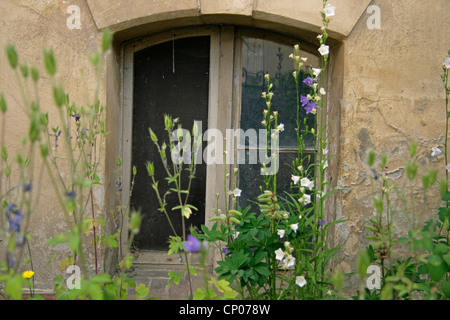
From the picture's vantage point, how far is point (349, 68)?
8.03 feet

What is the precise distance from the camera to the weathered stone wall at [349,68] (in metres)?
2.42

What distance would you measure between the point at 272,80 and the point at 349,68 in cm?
53

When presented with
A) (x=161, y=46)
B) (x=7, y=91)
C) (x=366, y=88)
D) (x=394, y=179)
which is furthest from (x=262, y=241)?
(x=7, y=91)

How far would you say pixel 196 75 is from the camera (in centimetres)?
276

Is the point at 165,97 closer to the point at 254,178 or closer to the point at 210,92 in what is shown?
the point at 210,92

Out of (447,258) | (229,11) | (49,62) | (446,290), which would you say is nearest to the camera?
(49,62)

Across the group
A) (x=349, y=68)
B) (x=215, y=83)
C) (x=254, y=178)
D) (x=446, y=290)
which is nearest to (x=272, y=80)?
(x=215, y=83)

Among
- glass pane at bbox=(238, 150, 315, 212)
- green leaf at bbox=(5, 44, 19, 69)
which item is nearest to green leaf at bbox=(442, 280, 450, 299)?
glass pane at bbox=(238, 150, 315, 212)

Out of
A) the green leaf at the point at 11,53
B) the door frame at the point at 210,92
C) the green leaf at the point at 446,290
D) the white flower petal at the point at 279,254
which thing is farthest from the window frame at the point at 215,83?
the green leaf at the point at 11,53

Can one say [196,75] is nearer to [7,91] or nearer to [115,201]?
[115,201]

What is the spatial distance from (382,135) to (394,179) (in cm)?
28

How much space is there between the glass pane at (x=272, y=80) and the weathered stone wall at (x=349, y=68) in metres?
0.30

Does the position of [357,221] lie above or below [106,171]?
below

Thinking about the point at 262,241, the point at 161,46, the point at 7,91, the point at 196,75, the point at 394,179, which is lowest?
the point at 262,241
